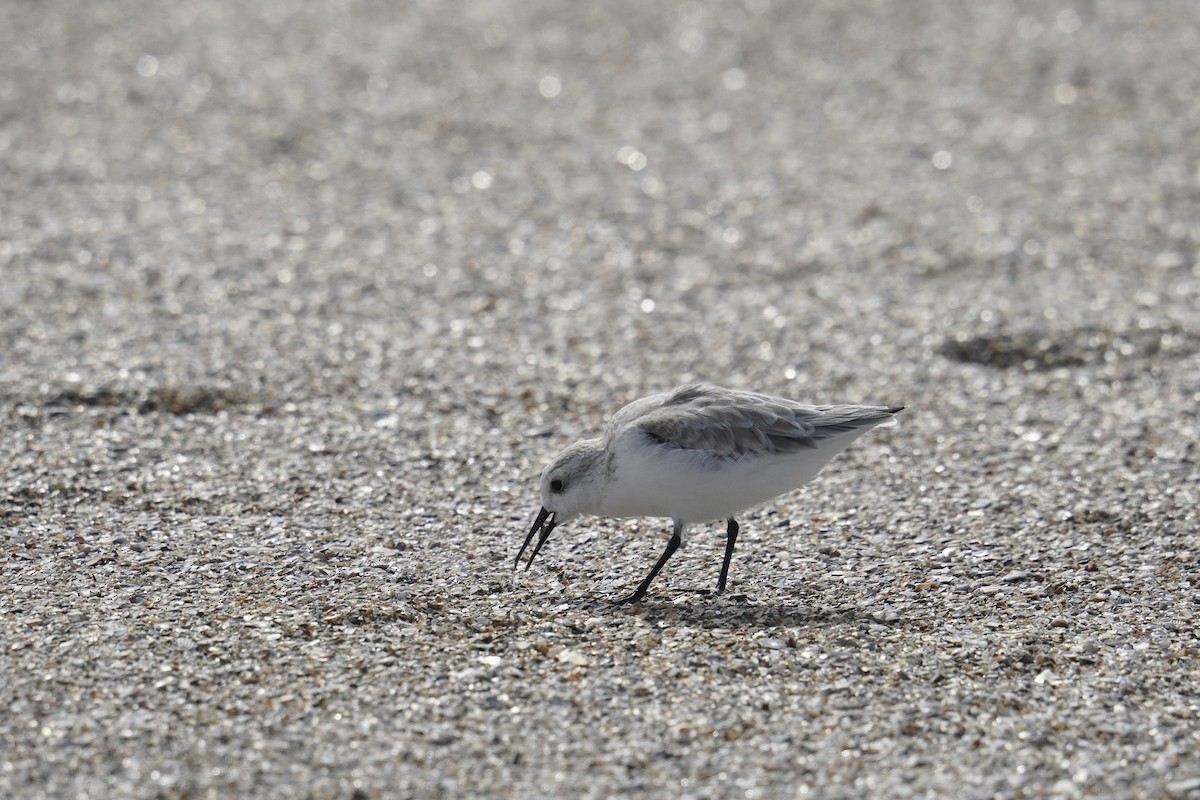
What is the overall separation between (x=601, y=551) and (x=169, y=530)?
1.72 meters

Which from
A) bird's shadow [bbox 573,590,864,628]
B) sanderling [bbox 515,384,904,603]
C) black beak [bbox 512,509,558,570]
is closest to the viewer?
bird's shadow [bbox 573,590,864,628]

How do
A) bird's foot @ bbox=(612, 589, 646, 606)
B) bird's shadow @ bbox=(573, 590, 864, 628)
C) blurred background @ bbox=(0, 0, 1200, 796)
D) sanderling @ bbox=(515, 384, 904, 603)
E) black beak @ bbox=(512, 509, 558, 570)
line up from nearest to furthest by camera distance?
blurred background @ bbox=(0, 0, 1200, 796), bird's shadow @ bbox=(573, 590, 864, 628), sanderling @ bbox=(515, 384, 904, 603), bird's foot @ bbox=(612, 589, 646, 606), black beak @ bbox=(512, 509, 558, 570)

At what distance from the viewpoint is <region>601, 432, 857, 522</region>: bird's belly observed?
5.20 meters

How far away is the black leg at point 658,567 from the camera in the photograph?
535 cm

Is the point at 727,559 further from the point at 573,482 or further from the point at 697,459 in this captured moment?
the point at 573,482

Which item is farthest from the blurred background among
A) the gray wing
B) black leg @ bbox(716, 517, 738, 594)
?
the gray wing

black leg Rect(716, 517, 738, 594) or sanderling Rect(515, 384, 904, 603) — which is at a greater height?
sanderling Rect(515, 384, 904, 603)

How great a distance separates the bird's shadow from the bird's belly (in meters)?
0.32

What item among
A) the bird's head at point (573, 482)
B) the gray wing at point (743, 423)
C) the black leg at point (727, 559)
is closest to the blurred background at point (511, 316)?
the black leg at point (727, 559)

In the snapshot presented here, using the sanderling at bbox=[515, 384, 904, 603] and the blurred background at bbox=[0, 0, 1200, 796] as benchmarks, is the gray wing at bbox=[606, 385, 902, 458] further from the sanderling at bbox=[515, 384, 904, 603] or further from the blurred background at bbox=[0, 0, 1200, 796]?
the blurred background at bbox=[0, 0, 1200, 796]

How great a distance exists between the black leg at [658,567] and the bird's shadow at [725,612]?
27 mm

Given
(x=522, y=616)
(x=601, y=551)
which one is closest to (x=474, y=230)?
(x=601, y=551)

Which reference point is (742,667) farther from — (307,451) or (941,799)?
(307,451)

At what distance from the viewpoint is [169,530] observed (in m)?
5.82
